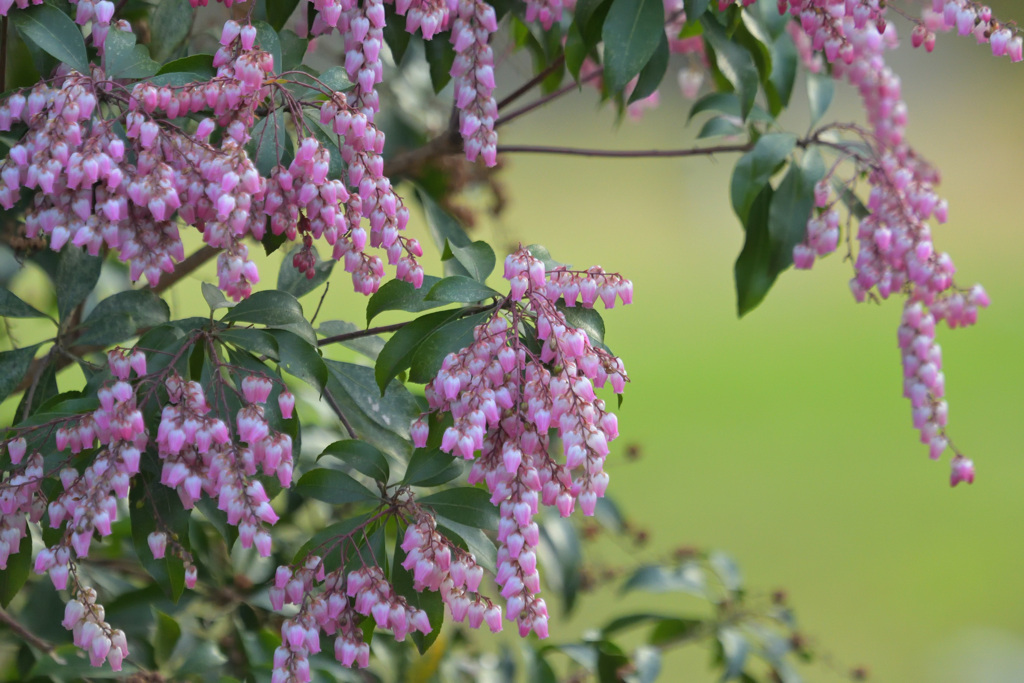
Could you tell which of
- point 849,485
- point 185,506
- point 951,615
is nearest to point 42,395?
point 185,506

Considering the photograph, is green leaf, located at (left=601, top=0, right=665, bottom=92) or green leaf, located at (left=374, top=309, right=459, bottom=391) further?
green leaf, located at (left=601, top=0, right=665, bottom=92)

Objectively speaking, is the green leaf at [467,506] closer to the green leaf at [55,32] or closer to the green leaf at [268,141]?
the green leaf at [268,141]

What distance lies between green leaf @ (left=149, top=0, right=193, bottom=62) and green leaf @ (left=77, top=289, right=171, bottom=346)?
0.24 m

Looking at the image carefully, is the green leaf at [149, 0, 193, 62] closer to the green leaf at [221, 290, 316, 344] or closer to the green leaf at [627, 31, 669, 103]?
the green leaf at [221, 290, 316, 344]

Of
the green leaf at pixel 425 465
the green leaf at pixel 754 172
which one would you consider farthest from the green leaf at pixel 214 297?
the green leaf at pixel 754 172

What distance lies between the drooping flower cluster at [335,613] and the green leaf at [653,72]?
59 cm

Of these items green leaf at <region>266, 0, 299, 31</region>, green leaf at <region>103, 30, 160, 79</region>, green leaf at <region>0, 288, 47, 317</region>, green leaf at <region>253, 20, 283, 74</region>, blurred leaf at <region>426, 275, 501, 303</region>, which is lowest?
green leaf at <region>0, 288, 47, 317</region>

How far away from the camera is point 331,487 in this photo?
889 millimetres

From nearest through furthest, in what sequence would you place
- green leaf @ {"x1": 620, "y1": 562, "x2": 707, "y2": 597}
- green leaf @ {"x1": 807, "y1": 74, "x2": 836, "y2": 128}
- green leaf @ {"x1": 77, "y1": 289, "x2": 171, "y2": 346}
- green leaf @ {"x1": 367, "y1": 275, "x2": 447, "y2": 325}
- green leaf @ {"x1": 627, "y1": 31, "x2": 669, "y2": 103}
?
green leaf @ {"x1": 367, "y1": 275, "x2": 447, "y2": 325}
green leaf @ {"x1": 77, "y1": 289, "x2": 171, "y2": 346}
green leaf @ {"x1": 627, "y1": 31, "x2": 669, "y2": 103}
green leaf @ {"x1": 807, "y1": 74, "x2": 836, "y2": 128}
green leaf @ {"x1": 620, "y1": 562, "x2": 707, "y2": 597}

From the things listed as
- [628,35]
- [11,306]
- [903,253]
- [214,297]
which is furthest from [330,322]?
[903,253]

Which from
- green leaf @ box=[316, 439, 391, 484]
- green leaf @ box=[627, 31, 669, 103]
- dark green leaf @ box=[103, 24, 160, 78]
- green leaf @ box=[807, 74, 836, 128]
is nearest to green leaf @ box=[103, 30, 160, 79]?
dark green leaf @ box=[103, 24, 160, 78]

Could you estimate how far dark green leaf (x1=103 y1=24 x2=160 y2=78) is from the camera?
83cm

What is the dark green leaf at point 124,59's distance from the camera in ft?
2.73

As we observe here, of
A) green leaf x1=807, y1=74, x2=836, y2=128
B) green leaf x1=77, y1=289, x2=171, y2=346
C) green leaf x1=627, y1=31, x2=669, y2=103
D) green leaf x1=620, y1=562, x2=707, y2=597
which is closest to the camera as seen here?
green leaf x1=77, y1=289, x2=171, y2=346
